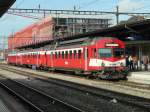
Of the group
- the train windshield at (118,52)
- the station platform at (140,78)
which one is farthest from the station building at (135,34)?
the station platform at (140,78)

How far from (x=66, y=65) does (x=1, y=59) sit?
10984 centimetres

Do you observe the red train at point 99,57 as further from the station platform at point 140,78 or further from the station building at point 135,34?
the station building at point 135,34

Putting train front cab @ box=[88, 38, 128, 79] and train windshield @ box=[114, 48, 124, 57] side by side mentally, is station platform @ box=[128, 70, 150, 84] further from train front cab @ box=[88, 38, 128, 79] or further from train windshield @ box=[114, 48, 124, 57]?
train windshield @ box=[114, 48, 124, 57]

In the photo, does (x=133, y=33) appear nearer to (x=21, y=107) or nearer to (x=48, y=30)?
(x=21, y=107)

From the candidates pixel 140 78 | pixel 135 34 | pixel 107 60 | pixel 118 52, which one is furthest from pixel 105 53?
pixel 135 34

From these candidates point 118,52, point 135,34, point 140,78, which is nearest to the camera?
point 140,78

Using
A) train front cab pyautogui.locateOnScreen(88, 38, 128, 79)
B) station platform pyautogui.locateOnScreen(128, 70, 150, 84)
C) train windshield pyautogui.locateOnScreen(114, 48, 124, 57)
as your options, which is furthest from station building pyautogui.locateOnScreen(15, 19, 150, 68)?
station platform pyautogui.locateOnScreen(128, 70, 150, 84)

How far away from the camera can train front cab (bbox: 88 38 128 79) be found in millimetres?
28469

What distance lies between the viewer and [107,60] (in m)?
28.8

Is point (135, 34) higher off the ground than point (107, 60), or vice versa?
point (135, 34)

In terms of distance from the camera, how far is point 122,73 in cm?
2853

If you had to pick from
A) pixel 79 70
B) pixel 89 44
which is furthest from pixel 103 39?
pixel 79 70

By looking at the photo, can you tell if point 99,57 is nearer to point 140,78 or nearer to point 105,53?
point 105,53

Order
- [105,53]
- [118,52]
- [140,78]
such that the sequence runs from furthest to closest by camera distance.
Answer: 1. [118,52]
2. [105,53]
3. [140,78]
